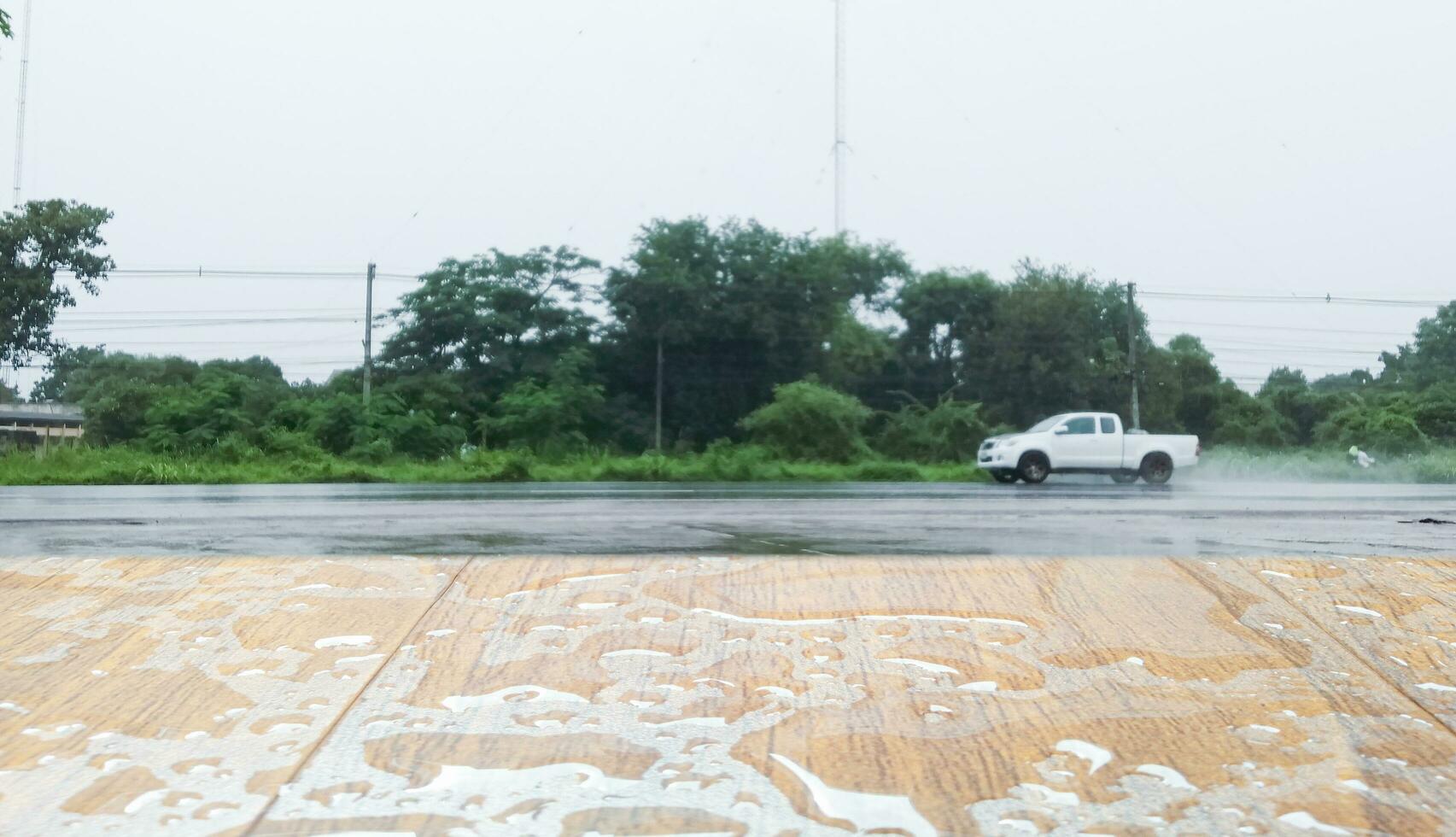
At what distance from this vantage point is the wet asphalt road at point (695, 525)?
3414mm

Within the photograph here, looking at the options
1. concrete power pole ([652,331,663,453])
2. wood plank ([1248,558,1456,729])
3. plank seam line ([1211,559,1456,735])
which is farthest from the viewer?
concrete power pole ([652,331,663,453])

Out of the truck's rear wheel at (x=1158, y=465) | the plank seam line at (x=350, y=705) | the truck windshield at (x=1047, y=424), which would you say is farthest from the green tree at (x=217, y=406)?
the plank seam line at (x=350, y=705)

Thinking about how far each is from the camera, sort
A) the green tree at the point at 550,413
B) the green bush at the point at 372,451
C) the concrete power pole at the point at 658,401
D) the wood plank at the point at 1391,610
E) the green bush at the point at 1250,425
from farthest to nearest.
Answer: the green bush at the point at 1250,425 → the concrete power pole at the point at 658,401 → the green tree at the point at 550,413 → the green bush at the point at 372,451 → the wood plank at the point at 1391,610

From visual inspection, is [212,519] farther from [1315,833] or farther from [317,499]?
[1315,833]

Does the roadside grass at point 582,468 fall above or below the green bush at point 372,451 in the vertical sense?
below

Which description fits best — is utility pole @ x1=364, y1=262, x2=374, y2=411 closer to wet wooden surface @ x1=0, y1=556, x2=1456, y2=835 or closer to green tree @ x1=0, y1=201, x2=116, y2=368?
green tree @ x1=0, y1=201, x2=116, y2=368

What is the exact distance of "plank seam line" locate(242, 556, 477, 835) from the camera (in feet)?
4.25

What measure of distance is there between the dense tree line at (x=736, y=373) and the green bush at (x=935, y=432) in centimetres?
5

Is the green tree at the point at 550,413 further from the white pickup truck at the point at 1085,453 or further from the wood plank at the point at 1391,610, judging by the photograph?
the wood plank at the point at 1391,610

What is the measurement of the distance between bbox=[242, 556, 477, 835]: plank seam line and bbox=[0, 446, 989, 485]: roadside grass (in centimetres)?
1048

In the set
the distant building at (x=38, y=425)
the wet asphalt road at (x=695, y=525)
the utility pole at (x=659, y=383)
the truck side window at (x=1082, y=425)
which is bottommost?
the wet asphalt road at (x=695, y=525)

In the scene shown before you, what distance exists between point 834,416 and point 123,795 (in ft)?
59.6

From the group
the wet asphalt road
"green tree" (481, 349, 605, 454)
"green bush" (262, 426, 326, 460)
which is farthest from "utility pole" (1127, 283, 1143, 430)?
the wet asphalt road

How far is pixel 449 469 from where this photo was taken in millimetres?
14812
